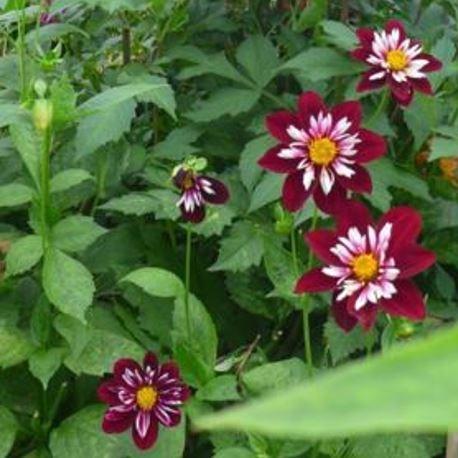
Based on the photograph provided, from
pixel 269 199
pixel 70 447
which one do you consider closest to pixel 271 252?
pixel 269 199

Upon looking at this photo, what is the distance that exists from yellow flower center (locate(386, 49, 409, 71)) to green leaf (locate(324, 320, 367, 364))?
0.33 meters

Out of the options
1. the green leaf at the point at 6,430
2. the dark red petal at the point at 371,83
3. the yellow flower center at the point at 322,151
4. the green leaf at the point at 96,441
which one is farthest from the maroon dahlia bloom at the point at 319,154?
the green leaf at the point at 6,430

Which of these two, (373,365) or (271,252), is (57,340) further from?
(373,365)

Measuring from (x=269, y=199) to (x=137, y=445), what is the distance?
1.17 feet

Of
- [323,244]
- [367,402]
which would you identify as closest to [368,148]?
[323,244]

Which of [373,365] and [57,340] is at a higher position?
[373,365]

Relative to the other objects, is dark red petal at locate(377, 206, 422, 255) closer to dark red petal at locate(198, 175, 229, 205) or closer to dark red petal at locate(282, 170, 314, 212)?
dark red petal at locate(282, 170, 314, 212)

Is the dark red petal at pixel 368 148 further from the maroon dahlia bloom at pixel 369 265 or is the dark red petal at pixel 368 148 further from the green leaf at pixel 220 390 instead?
the green leaf at pixel 220 390

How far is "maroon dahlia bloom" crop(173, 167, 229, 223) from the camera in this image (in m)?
1.09

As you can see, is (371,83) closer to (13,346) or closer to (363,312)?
(363,312)

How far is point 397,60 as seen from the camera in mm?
1189

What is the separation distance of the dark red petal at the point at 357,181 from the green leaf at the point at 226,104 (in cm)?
44

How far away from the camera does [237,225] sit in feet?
4.12

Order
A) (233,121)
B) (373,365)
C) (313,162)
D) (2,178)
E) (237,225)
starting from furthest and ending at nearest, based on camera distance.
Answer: (233,121) < (2,178) < (237,225) < (313,162) < (373,365)
